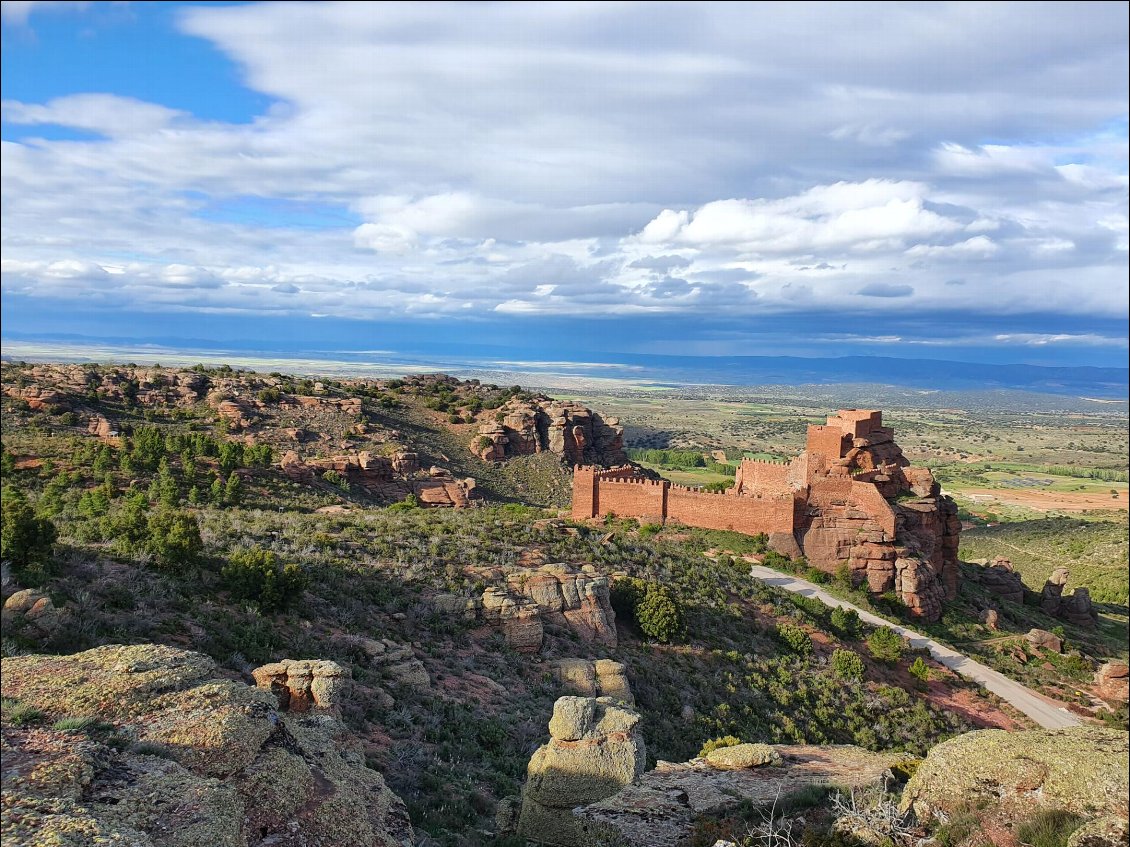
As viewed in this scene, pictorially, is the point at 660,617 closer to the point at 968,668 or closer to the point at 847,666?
the point at 847,666

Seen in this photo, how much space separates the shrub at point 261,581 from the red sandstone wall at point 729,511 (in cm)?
2510

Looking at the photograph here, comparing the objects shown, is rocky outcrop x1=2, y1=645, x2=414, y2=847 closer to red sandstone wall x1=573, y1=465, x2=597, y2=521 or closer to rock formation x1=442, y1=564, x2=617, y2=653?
rock formation x1=442, y1=564, x2=617, y2=653

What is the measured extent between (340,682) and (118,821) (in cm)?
733

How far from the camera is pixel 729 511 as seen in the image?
127ft

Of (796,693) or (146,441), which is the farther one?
(146,441)

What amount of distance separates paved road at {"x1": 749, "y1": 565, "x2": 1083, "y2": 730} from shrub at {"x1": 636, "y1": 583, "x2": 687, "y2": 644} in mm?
9211

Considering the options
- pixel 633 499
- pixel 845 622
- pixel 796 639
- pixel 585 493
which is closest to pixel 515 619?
pixel 796 639

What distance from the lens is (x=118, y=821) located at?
22.4 ft

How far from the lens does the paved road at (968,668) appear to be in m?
26.7

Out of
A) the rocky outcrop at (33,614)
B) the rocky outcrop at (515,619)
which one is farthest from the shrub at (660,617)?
the rocky outcrop at (33,614)

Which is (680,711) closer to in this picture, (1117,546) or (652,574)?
(652,574)

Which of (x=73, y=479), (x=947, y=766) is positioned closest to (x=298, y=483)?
(x=73, y=479)

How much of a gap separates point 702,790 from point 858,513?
27828mm

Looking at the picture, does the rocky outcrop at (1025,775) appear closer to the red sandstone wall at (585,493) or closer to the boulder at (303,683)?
the boulder at (303,683)
